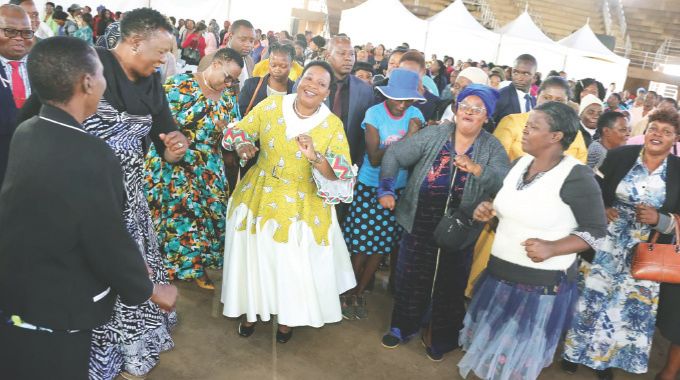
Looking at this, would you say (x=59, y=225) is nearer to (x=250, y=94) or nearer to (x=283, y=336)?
(x=283, y=336)

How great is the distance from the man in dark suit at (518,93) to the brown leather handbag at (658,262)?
181 cm

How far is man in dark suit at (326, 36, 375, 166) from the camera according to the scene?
4301 millimetres

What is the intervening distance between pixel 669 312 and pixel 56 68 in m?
3.91

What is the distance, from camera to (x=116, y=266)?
1730 mm

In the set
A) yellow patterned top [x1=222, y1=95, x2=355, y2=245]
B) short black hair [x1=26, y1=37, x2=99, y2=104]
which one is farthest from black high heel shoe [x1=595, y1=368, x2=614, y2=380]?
short black hair [x1=26, y1=37, x2=99, y2=104]

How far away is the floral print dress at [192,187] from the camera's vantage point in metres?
3.75

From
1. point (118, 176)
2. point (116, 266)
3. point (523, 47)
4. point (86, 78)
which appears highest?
point (523, 47)

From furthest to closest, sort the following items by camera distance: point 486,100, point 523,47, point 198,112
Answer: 1. point 523,47
2. point 198,112
3. point 486,100

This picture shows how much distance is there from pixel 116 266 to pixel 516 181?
2.17 meters

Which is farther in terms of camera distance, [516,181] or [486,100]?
[486,100]

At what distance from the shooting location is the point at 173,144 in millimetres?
2867

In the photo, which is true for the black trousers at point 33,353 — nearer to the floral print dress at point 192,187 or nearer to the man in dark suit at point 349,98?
the floral print dress at point 192,187

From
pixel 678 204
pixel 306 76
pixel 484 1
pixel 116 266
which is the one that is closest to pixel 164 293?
pixel 116 266

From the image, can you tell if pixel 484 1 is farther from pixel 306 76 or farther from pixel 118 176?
pixel 118 176
